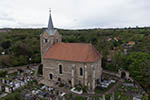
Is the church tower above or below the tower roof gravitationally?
below

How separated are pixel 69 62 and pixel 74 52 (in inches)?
114

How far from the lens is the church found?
27781 millimetres

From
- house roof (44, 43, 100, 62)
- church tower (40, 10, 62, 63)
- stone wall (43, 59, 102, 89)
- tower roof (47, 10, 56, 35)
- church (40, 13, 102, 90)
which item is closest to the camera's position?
stone wall (43, 59, 102, 89)

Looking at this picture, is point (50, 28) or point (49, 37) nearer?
point (49, 37)

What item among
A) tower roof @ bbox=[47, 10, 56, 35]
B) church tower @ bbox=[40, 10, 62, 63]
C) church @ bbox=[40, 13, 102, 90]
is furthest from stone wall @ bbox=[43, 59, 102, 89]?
tower roof @ bbox=[47, 10, 56, 35]

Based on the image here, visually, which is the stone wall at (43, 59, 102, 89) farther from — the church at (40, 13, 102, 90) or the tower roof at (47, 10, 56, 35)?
the tower roof at (47, 10, 56, 35)

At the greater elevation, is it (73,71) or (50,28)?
(50,28)

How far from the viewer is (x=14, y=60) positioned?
42.8 metres

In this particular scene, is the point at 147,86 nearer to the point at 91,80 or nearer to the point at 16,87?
the point at 91,80

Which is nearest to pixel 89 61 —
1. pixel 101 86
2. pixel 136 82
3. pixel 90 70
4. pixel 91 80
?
pixel 90 70

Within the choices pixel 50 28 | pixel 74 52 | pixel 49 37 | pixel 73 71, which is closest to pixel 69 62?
pixel 73 71

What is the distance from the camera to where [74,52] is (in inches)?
1162

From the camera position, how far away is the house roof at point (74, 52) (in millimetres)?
27938

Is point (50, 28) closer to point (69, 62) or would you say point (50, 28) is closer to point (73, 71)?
point (69, 62)
